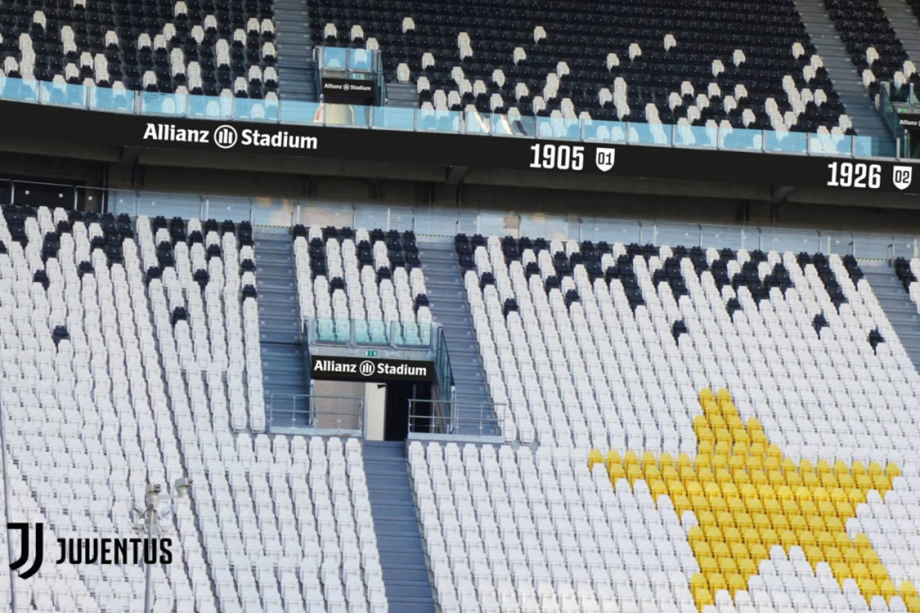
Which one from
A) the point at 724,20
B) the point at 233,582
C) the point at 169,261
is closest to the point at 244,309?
the point at 169,261

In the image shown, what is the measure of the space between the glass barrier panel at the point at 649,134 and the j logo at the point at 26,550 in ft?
40.1

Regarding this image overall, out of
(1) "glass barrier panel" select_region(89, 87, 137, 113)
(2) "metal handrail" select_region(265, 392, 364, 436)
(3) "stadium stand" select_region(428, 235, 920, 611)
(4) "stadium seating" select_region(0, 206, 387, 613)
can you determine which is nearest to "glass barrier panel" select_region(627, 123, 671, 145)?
(3) "stadium stand" select_region(428, 235, 920, 611)

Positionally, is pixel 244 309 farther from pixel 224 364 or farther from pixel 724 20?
pixel 724 20

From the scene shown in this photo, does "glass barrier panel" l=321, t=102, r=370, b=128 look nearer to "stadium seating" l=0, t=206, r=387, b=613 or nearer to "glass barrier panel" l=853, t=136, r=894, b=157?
"stadium seating" l=0, t=206, r=387, b=613

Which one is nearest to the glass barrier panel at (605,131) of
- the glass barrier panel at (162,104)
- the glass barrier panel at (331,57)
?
the glass barrier panel at (331,57)

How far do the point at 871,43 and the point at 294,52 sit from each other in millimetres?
10132

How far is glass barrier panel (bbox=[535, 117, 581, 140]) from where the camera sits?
92.4 feet

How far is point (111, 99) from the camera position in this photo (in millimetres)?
27172

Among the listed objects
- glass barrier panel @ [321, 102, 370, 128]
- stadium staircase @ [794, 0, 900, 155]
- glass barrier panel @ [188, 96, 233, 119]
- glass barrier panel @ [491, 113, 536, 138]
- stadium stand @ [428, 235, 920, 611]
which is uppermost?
stadium staircase @ [794, 0, 900, 155]

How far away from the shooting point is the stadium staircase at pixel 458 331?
2483cm

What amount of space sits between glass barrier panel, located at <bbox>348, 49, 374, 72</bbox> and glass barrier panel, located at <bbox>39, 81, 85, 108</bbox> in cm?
482

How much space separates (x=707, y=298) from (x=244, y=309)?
22.5 feet

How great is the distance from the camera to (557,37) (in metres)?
32.0

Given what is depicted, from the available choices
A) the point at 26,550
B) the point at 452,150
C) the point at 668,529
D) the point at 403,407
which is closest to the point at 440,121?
the point at 452,150
